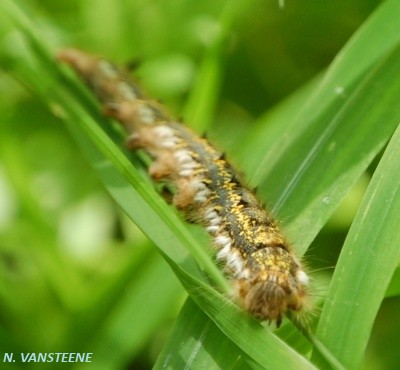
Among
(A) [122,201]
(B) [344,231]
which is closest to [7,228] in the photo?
(A) [122,201]

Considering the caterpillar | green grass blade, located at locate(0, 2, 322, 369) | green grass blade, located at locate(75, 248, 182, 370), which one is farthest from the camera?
green grass blade, located at locate(75, 248, 182, 370)

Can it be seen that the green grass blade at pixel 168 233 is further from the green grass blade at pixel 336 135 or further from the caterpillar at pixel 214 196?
the green grass blade at pixel 336 135

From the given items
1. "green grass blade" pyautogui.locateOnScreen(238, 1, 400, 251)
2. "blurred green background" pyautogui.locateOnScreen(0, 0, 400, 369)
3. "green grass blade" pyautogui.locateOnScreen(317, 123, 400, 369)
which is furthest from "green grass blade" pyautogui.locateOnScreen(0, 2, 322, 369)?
"blurred green background" pyautogui.locateOnScreen(0, 0, 400, 369)

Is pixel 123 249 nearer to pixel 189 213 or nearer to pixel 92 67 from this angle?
pixel 92 67

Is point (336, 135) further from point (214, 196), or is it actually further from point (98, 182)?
point (98, 182)

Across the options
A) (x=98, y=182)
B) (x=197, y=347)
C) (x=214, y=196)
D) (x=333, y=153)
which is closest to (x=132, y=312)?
(x=214, y=196)

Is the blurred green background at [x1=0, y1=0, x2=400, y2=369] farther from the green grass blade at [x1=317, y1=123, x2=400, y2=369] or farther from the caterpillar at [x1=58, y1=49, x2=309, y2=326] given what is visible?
the green grass blade at [x1=317, y1=123, x2=400, y2=369]
